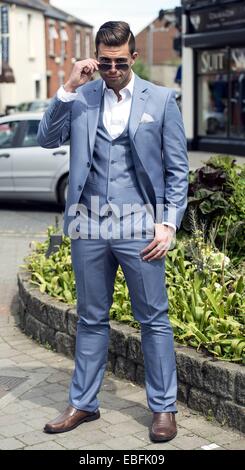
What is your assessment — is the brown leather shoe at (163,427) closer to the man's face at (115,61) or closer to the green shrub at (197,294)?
the green shrub at (197,294)

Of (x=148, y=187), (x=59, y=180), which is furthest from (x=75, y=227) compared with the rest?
(x=59, y=180)

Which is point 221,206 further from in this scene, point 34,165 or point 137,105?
point 34,165

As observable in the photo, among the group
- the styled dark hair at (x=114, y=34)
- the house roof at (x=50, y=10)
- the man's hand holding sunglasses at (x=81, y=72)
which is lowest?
the man's hand holding sunglasses at (x=81, y=72)

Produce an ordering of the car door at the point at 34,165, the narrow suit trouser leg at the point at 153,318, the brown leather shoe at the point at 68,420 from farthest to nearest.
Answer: the car door at the point at 34,165, the brown leather shoe at the point at 68,420, the narrow suit trouser leg at the point at 153,318

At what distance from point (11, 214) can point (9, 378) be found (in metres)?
8.06

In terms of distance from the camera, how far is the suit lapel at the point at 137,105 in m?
4.14

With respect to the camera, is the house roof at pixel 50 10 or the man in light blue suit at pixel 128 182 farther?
the house roof at pixel 50 10

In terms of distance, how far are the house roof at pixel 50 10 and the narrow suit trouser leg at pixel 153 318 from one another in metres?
43.3

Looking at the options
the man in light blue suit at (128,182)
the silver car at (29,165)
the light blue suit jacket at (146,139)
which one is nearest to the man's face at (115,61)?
the man in light blue suit at (128,182)

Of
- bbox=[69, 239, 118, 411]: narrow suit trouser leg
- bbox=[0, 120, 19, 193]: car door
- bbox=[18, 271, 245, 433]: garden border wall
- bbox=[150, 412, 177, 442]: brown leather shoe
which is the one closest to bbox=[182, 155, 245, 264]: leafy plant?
bbox=[18, 271, 245, 433]: garden border wall

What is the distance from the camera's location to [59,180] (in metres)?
13.0

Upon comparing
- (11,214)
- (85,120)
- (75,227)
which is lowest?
(11,214)
